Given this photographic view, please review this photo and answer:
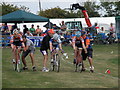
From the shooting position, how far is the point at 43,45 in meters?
19.7

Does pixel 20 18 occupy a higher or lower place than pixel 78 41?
higher

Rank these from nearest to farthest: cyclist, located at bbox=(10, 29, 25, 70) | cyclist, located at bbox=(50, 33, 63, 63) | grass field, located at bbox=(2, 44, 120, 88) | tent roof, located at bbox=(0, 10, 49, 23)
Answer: grass field, located at bbox=(2, 44, 120, 88), cyclist, located at bbox=(10, 29, 25, 70), cyclist, located at bbox=(50, 33, 63, 63), tent roof, located at bbox=(0, 10, 49, 23)

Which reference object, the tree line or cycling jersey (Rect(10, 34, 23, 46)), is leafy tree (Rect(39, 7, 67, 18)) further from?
cycling jersey (Rect(10, 34, 23, 46))

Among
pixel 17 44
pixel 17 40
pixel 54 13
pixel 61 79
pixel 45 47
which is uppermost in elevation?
pixel 17 40

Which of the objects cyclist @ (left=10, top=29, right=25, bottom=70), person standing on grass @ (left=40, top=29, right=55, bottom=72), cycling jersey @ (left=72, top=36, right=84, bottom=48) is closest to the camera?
cyclist @ (left=10, top=29, right=25, bottom=70)

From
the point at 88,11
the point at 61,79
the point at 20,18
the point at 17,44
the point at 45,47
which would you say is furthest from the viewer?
the point at 88,11

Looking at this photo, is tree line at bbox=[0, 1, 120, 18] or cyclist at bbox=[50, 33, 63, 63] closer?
cyclist at bbox=[50, 33, 63, 63]

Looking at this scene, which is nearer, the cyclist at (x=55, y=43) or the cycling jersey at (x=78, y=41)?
the cycling jersey at (x=78, y=41)

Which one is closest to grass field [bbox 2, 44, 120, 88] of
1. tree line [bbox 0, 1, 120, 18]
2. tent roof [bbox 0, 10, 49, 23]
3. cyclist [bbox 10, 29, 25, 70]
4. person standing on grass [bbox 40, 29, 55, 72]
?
person standing on grass [bbox 40, 29, 55, 72]

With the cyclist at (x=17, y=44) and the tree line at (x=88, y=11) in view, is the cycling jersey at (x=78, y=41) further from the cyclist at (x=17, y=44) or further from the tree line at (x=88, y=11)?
the tree line at (x=88, y=11)

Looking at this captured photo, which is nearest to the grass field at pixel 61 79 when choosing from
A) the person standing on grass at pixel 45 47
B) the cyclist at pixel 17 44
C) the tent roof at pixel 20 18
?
the person standing on grass at pixel 45 47

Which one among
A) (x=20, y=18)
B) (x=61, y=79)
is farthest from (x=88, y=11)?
(x=61, y=79)

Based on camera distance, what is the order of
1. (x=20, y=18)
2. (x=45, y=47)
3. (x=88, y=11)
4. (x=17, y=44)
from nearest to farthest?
(x=45, y=47) → (x=17, y=44) → (x=20, y=18) → (x=88, y=11)

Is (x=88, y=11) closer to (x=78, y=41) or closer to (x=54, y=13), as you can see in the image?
(x=54, y=13)
